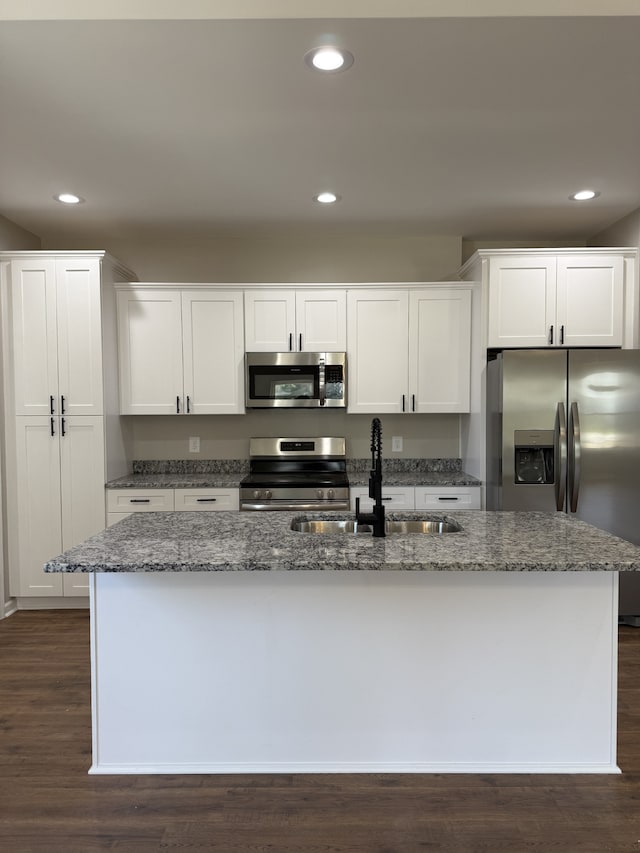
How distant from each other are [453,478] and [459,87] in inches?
99.7

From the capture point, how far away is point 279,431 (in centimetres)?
443

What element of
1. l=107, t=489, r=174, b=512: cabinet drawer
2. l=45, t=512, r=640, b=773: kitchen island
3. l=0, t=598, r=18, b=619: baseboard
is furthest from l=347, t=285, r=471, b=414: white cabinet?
l=0, t=598, r=18, b=619: baseboard

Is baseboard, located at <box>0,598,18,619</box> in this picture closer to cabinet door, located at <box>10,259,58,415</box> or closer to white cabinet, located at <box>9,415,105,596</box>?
white cabinet, located at <box>9,415,105,596</box>

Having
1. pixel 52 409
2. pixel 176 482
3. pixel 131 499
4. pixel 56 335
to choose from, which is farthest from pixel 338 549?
pixel 56 335

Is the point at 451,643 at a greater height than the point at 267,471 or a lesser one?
lesser

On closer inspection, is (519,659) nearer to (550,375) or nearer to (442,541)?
(442,541)

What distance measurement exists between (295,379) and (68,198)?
6.10 ft

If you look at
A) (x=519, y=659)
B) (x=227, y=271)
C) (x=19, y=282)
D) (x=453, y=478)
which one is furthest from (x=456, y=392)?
(x=19, y=282)

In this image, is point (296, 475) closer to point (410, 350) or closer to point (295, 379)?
point (295, 379)

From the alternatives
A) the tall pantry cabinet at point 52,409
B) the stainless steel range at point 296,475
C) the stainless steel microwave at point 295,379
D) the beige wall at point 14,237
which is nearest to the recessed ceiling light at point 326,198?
the stainless steel microwave at point 295,379

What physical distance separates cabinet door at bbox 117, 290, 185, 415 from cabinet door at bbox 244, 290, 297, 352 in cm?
51

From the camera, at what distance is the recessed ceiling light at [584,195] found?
340 cm

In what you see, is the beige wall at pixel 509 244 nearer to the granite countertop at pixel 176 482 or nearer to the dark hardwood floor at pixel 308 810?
the granite countertop at pixel 176 482

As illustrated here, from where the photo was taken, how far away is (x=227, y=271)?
4.36 m
